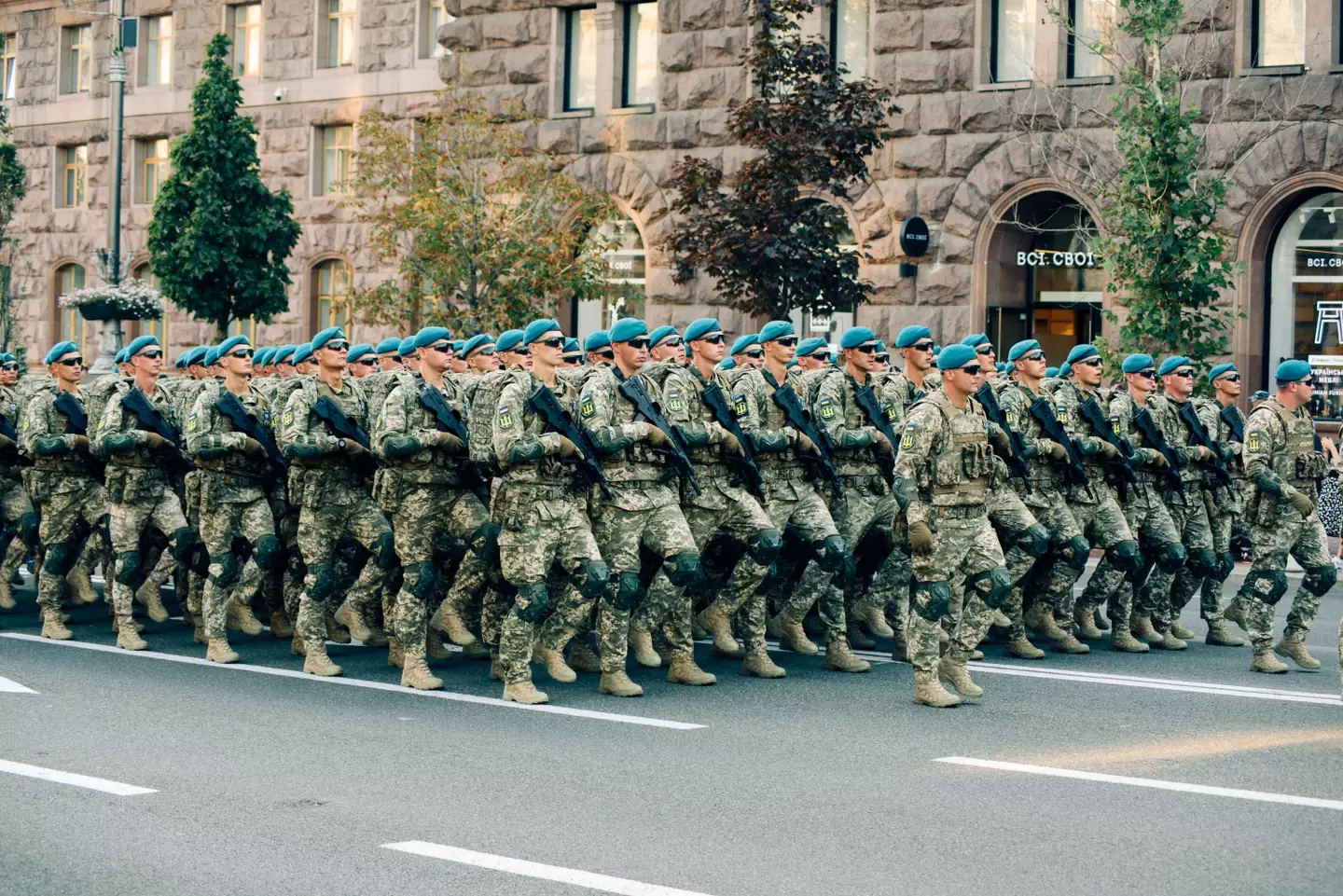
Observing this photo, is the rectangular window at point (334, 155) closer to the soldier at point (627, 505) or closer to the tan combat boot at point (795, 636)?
the tan combat boot at point (795, 636)

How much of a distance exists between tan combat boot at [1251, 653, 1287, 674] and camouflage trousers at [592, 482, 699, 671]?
3487 millimetres

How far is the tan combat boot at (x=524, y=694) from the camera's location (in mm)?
10211

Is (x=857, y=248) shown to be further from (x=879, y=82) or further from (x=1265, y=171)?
(x=1265, y=171)

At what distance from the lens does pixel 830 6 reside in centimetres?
2392

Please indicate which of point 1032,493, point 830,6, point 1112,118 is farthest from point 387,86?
point 1032,493

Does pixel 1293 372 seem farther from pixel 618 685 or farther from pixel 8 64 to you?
pixel 8 64

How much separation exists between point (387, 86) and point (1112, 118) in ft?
39.9

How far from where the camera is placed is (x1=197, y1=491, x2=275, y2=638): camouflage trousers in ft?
38.5

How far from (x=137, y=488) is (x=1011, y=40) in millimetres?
13980

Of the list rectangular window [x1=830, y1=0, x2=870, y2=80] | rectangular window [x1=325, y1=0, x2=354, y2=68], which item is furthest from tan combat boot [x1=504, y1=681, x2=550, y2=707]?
rectangular window [x1=325, y1=0, x2=354, y2=68]

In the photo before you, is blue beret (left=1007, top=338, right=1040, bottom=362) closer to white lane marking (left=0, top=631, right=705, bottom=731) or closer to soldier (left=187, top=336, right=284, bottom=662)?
white lane marking (left=0, top=631, right=705, bottom=731)

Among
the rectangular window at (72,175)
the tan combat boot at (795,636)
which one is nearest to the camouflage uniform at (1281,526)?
the tan combat boot at (795,636)

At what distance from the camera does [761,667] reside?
11141 mm

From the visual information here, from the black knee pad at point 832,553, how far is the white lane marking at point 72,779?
458 cm
